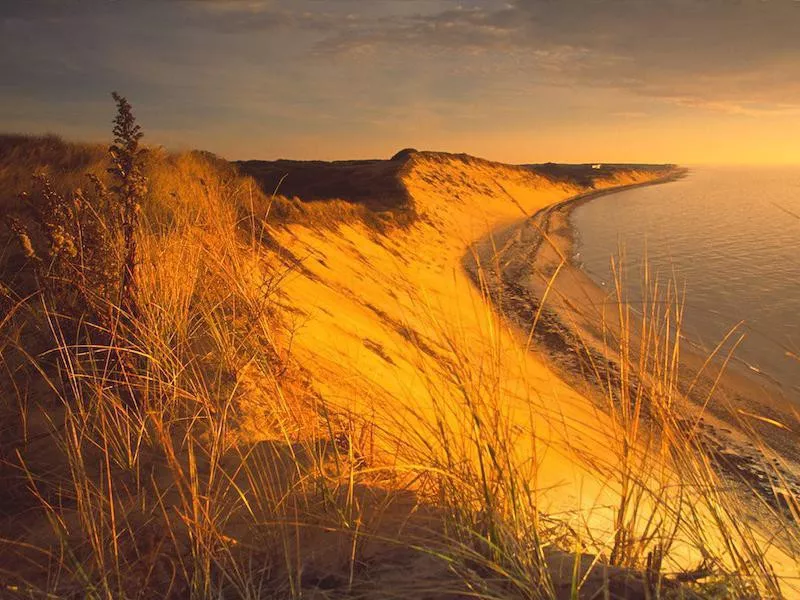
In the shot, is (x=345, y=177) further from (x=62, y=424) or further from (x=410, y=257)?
(x=62, y=424)

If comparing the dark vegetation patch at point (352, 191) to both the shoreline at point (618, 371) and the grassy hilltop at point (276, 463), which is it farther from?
the grassy hilltop at point (276, 463)

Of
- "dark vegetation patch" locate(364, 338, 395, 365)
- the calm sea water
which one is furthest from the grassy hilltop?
the calm sea water

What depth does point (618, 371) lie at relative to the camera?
702 centimetres

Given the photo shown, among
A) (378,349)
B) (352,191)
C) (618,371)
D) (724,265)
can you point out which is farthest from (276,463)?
(352,191)

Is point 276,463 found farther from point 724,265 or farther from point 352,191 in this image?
point 352,191

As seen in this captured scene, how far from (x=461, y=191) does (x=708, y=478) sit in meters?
23.2

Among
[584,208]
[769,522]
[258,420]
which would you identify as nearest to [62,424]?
[258,420]

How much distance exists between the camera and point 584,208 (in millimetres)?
28375

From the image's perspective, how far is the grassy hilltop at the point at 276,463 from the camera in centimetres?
159

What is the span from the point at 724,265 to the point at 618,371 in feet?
22.2

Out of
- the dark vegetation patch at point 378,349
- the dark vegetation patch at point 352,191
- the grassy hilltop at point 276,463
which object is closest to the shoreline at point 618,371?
the grassy hilltop at point 276,463

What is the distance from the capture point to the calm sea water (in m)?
7.18

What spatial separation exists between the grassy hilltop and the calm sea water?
2.26 feet

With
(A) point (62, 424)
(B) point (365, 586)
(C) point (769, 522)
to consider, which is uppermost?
(A) point (62, 424)
